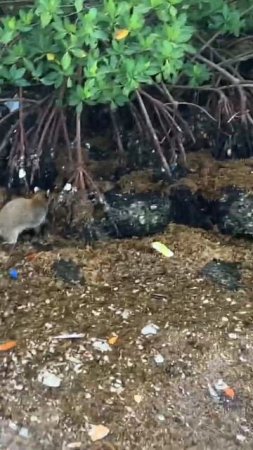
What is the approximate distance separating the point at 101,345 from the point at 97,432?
0.98ft

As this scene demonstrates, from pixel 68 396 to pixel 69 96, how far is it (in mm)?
1069

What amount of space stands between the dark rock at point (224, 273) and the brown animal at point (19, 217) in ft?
1.85

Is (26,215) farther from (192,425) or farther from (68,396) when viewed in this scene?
(192,425)

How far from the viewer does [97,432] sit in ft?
6.61

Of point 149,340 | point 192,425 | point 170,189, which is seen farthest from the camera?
point 170,189

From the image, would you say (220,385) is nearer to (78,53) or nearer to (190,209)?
(190,209)

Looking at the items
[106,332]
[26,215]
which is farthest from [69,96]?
[106,332]

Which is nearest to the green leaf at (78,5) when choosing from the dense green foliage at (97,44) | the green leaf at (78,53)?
the dense green foliage at (97,44)

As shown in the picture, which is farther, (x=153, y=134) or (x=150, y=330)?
(x=153, y=134)

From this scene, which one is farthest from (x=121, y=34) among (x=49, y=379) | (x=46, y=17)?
(x=49, y=379)

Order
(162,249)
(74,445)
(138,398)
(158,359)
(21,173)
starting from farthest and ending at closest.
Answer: (21,173)
(162,249)
(158,359)
(138,398)
(74,445)

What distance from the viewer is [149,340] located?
89.6 inches

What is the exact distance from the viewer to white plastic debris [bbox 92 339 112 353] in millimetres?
2244

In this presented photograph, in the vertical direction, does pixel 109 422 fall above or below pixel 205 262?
below
